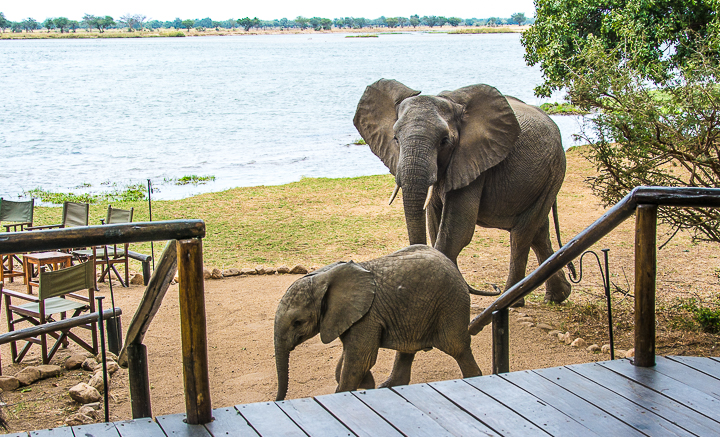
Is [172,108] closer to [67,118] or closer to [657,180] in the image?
[67,118]

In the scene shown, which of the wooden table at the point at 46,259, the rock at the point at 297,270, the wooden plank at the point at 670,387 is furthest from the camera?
the rock at the point at 297,270

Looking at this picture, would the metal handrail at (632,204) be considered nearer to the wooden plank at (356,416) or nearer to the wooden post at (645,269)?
the wooden post at (645,269)

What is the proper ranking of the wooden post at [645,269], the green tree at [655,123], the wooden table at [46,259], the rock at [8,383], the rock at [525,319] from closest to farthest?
the wooden post at [645,269], the rock at [8,383], the green tree at [655,123], the rock at [525,319], the wooden table at [46,259]

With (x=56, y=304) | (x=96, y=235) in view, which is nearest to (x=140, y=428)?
(x=96, y=235)

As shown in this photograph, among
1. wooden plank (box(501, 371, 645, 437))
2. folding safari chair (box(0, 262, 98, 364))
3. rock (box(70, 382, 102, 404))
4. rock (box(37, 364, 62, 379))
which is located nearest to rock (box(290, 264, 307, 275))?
folding safari chair (box(0, 262, 98, 364))

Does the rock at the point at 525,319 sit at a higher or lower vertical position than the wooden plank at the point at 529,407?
lower

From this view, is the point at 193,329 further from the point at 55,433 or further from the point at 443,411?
the point at 443,411

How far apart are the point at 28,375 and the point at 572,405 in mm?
4897

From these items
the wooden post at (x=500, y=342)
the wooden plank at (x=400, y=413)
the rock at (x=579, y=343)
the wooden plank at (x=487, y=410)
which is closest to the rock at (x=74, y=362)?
the wooden post at (x=500, y=342)

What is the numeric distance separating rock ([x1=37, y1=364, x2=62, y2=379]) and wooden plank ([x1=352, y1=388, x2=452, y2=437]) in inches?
160

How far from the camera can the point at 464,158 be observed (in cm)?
633

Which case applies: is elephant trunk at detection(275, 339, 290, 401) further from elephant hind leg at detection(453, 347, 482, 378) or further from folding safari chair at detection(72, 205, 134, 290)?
folding safari chair at detection(72, 205, 134, 290)

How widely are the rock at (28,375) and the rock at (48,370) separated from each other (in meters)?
0.04

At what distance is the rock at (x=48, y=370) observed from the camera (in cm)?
628
